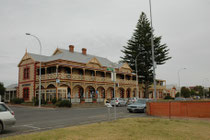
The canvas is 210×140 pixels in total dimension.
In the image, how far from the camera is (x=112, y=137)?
763cm

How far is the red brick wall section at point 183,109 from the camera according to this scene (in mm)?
14453

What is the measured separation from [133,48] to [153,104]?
130 feet

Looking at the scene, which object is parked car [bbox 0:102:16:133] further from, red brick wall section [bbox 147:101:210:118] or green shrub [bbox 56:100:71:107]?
green shrub [bbox 56:100:71:107]

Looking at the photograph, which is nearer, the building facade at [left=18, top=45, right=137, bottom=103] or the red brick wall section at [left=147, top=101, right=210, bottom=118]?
the red brick wall section at [left=147, top=101, right=210, bottom=118]

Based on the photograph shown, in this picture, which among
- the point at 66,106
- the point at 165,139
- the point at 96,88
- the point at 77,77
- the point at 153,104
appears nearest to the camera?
the point at 165,139

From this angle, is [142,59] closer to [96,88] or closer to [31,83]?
[96,88]

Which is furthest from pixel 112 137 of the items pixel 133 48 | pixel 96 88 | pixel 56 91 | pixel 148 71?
pixel 133 48

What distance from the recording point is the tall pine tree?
2051 inches

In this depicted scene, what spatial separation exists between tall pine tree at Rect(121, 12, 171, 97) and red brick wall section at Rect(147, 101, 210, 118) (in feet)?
115

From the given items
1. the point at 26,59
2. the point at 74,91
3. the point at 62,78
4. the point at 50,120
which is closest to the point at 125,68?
the point at 74,91

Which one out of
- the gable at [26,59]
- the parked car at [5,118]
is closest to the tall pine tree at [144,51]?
the gable at [26,59]

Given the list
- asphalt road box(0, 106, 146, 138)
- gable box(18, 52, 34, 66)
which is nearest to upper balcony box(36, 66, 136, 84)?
gable box(18, 52, 34, 66)

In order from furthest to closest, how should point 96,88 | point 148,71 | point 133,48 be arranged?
1. point 133,48
2. point 148,71
3. point 96,88

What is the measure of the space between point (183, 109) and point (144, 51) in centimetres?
3963
